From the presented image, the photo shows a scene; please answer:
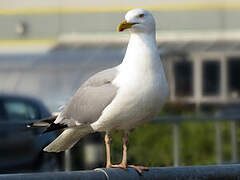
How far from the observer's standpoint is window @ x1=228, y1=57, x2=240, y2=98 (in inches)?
1092

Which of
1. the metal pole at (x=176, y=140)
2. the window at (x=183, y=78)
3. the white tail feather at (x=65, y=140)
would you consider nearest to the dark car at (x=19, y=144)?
the white tail feather at (x=65, y=140)

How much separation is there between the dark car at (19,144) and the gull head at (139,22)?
1148mm

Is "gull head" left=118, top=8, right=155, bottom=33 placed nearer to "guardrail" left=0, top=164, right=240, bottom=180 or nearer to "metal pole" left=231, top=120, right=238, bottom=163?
"guardrail" left=0, top=164, right=240, bottom=180

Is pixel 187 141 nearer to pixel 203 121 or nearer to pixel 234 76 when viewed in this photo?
pixel 203 121

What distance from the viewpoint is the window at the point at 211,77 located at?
2809 cm

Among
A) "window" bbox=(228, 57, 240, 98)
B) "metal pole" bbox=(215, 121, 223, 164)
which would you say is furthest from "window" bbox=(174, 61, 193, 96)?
"metal pole" bbox=(215, 121, 223, 164)

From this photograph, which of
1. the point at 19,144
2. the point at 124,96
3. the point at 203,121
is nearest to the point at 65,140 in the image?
the point at 124,96

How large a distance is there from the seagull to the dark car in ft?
2.43

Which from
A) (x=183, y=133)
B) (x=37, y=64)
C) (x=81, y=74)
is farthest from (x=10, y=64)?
(x=183, y=133)

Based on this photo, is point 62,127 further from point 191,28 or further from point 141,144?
point 191,28

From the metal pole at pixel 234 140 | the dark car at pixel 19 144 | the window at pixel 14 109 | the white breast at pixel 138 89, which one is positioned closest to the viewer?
the white breast at pixel 138 89

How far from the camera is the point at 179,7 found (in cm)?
3216

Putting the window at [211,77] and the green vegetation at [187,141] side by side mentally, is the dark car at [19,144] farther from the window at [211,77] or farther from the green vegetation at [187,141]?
the window at [211,77]

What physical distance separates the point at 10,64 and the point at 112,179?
1785cm
